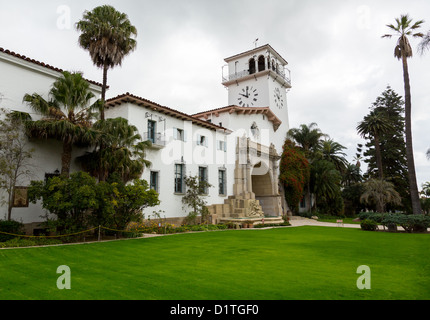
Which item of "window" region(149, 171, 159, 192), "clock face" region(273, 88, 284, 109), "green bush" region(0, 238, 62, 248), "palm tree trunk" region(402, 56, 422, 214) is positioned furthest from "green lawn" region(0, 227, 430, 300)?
"clock face" region(273, 88, 284, 109)

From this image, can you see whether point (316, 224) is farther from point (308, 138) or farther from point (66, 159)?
point (66, 159)

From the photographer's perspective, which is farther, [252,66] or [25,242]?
[252,66]

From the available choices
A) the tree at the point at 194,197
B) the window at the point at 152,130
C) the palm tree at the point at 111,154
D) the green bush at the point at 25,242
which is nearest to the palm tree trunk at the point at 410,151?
the tree at the point at 194,197

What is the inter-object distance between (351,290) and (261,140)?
2892cm

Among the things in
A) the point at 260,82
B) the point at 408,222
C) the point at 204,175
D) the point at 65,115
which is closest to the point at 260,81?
the point at 260,82

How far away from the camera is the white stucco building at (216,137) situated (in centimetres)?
1553

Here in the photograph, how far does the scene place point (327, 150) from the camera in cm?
4569

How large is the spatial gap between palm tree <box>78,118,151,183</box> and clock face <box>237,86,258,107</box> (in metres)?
25.7

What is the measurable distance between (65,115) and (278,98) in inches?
1244

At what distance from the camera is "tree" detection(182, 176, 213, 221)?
2333 centimetres

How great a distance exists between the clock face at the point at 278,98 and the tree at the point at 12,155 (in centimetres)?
3237

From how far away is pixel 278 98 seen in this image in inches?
1608

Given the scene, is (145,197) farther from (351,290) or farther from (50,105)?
(351,290)

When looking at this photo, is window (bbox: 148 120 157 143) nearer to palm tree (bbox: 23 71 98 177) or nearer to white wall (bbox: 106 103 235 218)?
white wall (bbox: 106 103 235 218)
